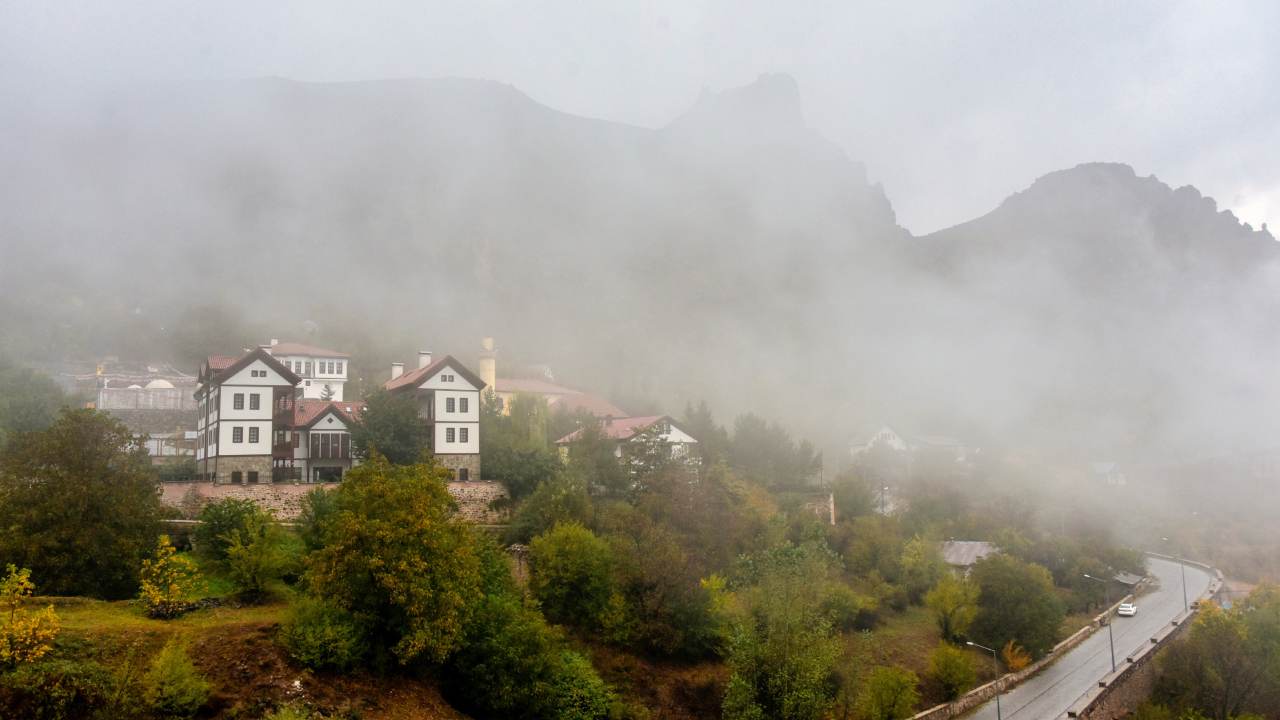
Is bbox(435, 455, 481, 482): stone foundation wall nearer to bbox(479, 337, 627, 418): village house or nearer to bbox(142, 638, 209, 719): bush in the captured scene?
bbox(479, 337, 627, 418): village house

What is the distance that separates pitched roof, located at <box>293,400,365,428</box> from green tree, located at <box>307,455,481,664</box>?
22.3 m

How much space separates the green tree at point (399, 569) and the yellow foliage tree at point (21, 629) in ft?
21.7

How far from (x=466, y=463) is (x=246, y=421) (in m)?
11.7

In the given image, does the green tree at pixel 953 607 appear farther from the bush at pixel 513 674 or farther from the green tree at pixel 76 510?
the green tree at pixel 76 510

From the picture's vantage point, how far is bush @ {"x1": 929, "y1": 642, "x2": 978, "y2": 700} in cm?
3947

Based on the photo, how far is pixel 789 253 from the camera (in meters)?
194

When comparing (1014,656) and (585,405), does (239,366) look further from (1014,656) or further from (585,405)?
(1014,656)

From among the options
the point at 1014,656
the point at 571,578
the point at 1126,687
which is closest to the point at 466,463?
the point at 571,578

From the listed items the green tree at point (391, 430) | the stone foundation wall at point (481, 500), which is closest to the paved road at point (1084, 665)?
the stone foundation wall at point (481, 500)

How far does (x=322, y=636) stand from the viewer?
980 inches

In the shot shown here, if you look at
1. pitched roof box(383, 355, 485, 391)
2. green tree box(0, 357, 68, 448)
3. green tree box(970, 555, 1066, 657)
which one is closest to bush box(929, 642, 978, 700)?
green tree box(970, 555, 1066, 657)

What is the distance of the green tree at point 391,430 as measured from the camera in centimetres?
4594

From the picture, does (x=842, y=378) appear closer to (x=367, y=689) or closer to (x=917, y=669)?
(x=917, y=669)

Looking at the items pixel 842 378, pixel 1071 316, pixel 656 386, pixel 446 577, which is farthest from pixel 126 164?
pixel 1071 316
